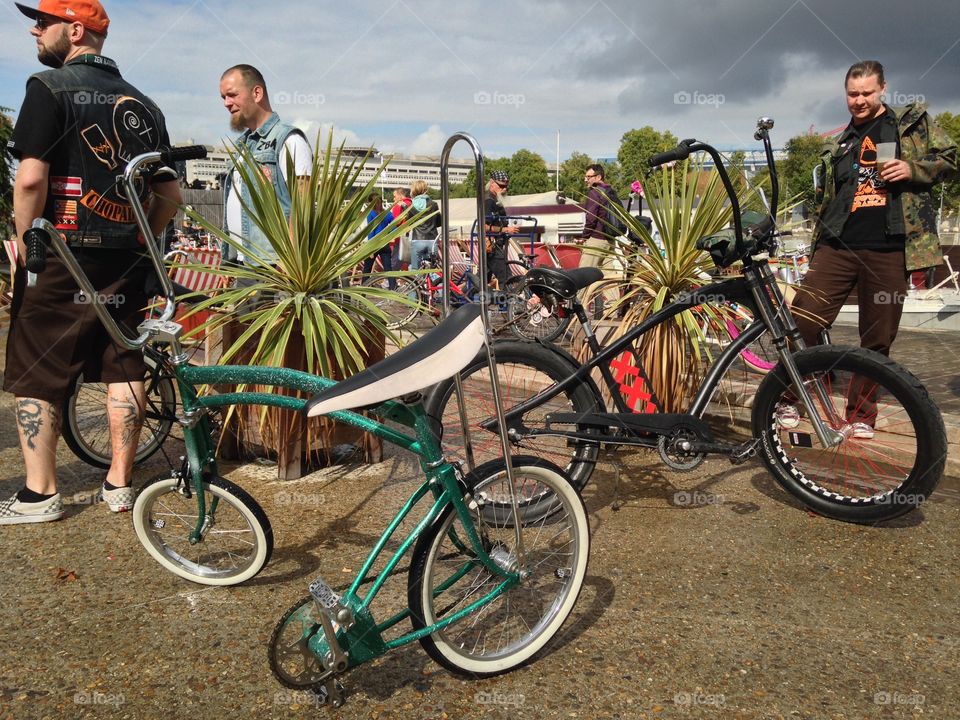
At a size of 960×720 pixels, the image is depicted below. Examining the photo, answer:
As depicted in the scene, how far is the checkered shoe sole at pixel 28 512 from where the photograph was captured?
3.58 meters

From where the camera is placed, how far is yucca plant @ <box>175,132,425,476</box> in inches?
145

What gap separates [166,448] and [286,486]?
1.11 metres

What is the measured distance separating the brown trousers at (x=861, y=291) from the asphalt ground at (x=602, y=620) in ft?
3.25

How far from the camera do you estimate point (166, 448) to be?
4.77 metres

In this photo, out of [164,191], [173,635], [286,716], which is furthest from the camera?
[164,191]

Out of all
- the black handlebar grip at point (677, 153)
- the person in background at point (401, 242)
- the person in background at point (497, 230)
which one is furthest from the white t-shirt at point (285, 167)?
the person in background at point (497, 230)

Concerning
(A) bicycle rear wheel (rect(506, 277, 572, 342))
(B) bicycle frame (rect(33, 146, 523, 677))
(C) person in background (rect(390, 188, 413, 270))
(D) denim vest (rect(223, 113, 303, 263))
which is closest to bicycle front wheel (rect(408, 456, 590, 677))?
(B) bicycle frame (rect(33, 146, 523, 677))

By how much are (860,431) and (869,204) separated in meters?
1.54

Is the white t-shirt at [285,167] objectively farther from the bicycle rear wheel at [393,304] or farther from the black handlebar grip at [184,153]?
the black handlebar grip at [184,153]

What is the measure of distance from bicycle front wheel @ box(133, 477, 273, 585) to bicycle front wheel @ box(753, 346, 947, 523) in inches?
95.7

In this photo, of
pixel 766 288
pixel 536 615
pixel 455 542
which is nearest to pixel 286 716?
pixel 455 542

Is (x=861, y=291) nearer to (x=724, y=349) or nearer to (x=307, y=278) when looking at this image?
(x=724, y=349)

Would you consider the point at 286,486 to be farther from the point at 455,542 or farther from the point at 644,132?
the point at 644,132

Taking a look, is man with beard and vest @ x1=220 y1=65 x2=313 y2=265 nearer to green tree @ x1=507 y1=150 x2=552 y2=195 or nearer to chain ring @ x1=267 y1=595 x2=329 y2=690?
chain ring @ x1=267 y1=595 x2=329 y2=690
